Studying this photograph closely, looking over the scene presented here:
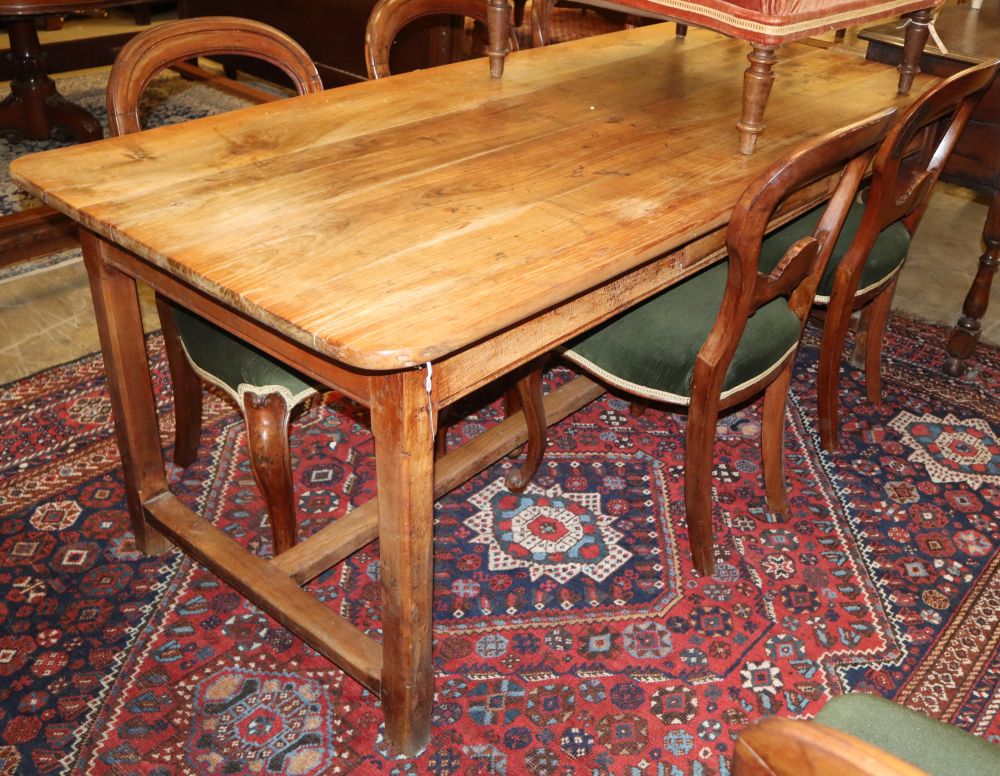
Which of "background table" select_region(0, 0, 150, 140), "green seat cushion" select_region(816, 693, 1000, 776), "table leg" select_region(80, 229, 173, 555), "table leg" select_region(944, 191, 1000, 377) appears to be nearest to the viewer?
"green seat cushion" select_region(816, 693, 1000, 776)

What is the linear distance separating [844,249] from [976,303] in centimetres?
67

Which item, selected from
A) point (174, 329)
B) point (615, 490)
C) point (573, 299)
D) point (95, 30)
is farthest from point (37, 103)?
point (573, 299)

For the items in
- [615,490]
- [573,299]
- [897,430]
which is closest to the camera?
[573,299]

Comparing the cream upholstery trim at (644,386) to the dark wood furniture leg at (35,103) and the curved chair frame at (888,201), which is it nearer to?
the curved chair frame at (888,201)

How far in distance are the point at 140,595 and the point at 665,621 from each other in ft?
3.42

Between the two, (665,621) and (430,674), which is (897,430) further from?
(430,674)

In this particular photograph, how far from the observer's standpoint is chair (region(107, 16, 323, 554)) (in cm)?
165

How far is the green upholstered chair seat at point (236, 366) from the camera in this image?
164cm

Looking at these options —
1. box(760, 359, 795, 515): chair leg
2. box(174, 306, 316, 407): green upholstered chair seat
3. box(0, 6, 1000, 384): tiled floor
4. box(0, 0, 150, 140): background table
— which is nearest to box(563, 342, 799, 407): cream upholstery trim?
box(760, 359, 795, 515): chair leg

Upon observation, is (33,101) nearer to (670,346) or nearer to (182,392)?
(182,392)

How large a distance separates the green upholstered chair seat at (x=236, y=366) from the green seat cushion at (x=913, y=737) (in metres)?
0.99

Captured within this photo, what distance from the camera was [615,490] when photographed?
7.32ft

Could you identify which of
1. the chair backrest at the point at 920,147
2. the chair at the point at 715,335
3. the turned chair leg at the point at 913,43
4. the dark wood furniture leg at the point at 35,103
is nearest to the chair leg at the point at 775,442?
the chair at the point at 715,335

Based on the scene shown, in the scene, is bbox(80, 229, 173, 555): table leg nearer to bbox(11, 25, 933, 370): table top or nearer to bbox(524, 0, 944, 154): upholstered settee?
bbox(11, 25, 933, 370): table top
